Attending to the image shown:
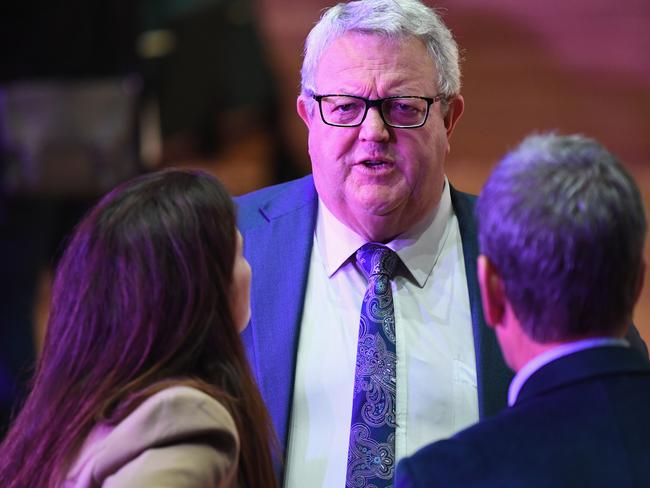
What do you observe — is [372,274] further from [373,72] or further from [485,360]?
[373,72]

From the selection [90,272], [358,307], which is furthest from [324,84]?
[90,272]

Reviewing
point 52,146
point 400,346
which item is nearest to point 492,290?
point 400,346

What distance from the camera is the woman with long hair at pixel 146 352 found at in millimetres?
1551

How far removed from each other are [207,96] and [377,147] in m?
4.04

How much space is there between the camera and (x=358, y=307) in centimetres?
216

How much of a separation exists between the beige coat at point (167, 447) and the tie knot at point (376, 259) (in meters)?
0.65

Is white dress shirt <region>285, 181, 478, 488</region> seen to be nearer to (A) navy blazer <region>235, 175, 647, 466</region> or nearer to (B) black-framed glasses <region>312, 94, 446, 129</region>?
(A) navy blazer <region>235, 175, 647, 466</region>

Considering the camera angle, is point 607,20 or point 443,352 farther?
point 607,20

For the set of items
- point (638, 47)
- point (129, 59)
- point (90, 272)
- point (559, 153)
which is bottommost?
point (638, 47)

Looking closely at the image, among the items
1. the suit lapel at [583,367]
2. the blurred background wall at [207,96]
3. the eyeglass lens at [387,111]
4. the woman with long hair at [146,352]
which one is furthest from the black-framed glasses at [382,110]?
the blurred background wall at [207,96]

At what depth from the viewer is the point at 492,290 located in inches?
60.1

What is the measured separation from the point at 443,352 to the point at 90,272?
72 cm

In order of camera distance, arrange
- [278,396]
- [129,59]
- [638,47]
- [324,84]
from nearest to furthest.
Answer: [278,396] → [324,84] → [129,59] → [638,47]

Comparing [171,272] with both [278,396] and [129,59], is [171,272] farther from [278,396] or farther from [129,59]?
[129,59]
